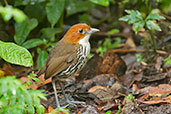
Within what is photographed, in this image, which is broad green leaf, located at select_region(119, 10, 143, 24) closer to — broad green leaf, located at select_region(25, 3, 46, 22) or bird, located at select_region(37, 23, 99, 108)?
bird, located at select_region(37, 23, 99, 108)

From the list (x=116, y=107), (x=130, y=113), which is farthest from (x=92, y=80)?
(x=130, y=113)

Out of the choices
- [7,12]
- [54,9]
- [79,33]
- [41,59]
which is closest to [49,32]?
[54,9]

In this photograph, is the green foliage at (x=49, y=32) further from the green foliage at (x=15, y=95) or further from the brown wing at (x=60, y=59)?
the green foliage at (x=15, y=95)

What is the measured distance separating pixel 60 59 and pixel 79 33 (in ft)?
1.59

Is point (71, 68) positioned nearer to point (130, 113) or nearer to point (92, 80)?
point (92, 80)

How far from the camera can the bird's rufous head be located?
416 cm

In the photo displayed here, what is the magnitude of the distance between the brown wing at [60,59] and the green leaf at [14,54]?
0.68m

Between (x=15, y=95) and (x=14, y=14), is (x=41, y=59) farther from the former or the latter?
(x=14, y=14)

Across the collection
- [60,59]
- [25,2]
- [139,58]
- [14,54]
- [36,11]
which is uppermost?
[25,2]

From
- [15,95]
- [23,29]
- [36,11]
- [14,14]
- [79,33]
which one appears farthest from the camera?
[36,11]

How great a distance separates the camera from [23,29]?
4.99 meters

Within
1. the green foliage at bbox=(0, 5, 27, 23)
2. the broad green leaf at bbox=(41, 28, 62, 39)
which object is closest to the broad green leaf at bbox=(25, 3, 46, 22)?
the broad green leaf at bbox=(41, 28, 62, 39)

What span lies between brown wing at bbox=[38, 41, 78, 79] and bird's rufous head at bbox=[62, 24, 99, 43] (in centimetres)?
12

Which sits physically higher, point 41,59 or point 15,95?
point 15,95
